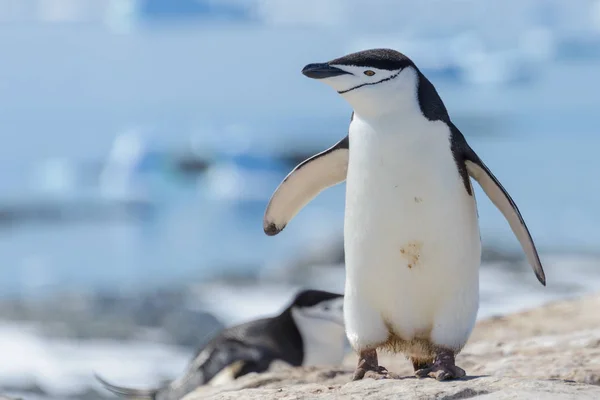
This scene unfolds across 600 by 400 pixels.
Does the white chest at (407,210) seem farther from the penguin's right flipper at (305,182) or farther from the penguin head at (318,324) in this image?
the penguin head at (318,324)

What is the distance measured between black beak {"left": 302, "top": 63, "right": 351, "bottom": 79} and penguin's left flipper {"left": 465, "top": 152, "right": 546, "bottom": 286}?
495 millimetres

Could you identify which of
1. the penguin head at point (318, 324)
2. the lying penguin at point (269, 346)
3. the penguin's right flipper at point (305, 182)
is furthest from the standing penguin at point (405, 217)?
the penguin head at point (318, 324)

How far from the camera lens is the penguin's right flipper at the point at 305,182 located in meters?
3.38

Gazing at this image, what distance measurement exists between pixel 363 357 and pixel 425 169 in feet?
2.05

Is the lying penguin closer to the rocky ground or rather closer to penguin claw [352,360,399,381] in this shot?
the rocky ground

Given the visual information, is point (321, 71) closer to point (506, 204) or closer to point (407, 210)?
point (407, 210)

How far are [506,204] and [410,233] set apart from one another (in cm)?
39

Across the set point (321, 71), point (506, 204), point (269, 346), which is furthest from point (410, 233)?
point (269, 346)

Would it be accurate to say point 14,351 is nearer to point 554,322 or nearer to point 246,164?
point 554,322

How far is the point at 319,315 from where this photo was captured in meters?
5.75

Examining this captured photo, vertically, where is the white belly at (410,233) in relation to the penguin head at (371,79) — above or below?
below

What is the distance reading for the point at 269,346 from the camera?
5.48 metres

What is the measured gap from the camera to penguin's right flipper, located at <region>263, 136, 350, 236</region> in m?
3.38

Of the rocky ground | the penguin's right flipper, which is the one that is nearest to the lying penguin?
the rocky ground
